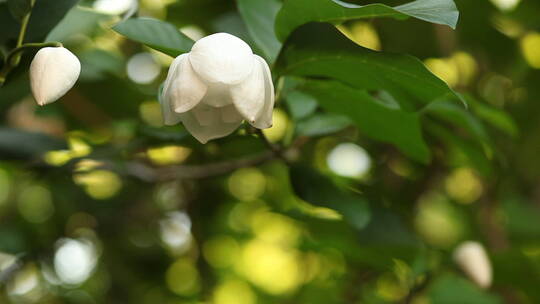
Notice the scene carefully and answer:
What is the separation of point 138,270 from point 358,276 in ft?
2.41

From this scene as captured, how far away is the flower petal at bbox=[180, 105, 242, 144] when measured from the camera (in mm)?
799

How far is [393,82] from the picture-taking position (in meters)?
0.84

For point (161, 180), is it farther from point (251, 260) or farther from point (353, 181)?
point (251, 260)

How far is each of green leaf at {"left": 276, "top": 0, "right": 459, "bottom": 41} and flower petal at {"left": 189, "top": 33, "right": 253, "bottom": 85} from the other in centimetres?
12

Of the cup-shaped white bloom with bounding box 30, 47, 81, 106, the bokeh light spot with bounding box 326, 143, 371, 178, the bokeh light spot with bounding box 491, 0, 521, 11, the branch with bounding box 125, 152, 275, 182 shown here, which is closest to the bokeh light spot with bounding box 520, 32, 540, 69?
the bokeh light spot with bounding box 491, 0, 521, 11

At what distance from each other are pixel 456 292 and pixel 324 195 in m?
0.60

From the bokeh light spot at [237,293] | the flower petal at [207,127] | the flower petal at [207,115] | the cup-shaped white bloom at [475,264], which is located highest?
the flower petal at [207,115]

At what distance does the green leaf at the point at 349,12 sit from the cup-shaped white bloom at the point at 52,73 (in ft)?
0.82

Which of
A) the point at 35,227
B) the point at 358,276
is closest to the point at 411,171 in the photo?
the point at 358,276

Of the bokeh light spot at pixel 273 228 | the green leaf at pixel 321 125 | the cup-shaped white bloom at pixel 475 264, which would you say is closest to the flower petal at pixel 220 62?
the green leaf at pixel 321 125

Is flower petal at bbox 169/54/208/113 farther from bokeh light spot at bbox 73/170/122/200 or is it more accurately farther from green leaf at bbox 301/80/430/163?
bokeh light spot at bbox 73/170/122/200

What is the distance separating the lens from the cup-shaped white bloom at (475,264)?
1348mm

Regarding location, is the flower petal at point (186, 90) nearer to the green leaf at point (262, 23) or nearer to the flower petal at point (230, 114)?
the flower petal at point (230, 114)

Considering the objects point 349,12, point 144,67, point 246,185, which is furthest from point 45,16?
point 246,185
